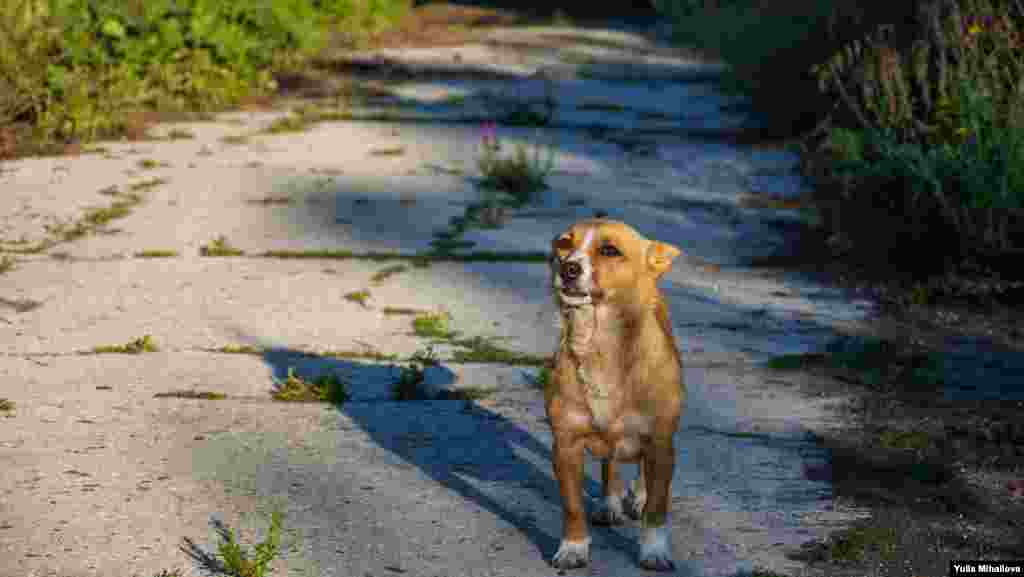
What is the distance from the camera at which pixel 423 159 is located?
33.4 feet

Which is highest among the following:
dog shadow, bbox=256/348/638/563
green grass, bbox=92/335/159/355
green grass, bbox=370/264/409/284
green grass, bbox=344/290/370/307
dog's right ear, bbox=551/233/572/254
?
dog's right ear, bbox=551/233/572/254

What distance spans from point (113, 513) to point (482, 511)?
0.94 meters

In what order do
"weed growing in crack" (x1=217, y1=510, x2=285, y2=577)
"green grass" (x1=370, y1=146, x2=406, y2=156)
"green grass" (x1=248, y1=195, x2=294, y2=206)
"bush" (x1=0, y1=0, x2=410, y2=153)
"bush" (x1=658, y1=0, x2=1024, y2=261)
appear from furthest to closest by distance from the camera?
"green grass" (x1=370, y1=146, x2=406, y2=156), "bush" (x1=0, y1=0, x2=410, y2=153), "green grass" (x1=248, y1=195, x2=294, y2=206), "bush" (x1=658, y1=0, x2=1024, y2=261), "weed growing in crack" (x1=217, y1=510, x2=285, y2=577)

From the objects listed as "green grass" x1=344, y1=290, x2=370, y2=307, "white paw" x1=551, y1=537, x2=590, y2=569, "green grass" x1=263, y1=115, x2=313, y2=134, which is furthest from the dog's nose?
"green grass" x1=263, y1=115, x2=313, y2=134

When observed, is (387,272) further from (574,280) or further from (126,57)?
(126,57)

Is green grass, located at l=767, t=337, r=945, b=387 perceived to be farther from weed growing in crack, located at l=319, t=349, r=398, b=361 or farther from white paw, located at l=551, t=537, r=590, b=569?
white paw, located at l=551, t=537, r=590, b=569

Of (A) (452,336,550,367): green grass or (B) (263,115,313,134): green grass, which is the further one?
(B) (263,115,313,134): green grass

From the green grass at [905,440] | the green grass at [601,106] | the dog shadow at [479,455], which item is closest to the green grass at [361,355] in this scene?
the dog shadow at [479,455]

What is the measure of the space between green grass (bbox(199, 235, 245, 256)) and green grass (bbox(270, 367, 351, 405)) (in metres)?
2.16

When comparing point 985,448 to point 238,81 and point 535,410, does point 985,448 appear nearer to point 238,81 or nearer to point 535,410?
point 535,410

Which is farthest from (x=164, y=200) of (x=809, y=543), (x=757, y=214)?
(x=809, y=543)

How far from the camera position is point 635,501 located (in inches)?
165

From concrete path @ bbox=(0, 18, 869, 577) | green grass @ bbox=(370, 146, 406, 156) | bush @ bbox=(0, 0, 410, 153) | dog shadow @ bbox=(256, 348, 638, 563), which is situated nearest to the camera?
concrete path @ bbox=(0, 18, 869, 577)

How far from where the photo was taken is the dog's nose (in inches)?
145
